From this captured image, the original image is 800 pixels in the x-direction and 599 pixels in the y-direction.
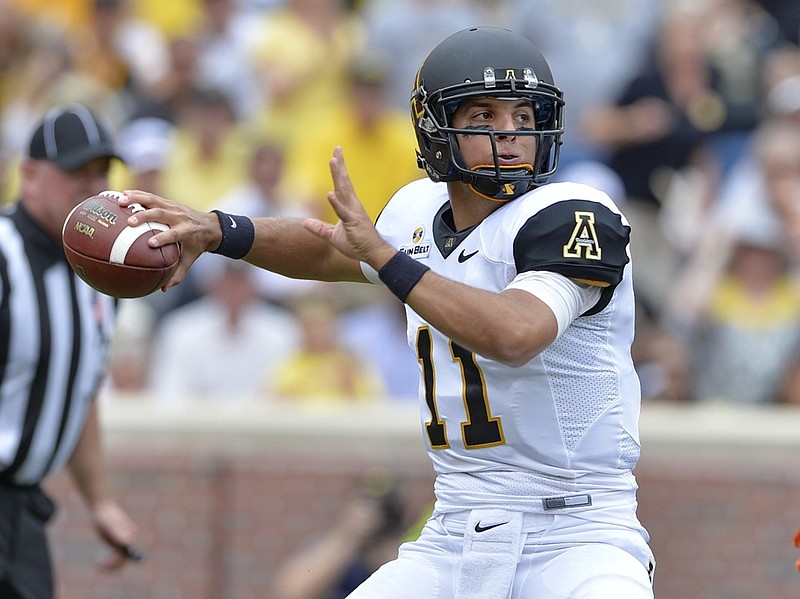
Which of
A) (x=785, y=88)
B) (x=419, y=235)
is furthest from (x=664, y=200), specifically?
(x=419, y=235)

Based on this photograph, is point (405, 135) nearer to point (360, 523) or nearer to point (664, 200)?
point (664, 200)

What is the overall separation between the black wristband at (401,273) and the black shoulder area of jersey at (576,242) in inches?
11.9

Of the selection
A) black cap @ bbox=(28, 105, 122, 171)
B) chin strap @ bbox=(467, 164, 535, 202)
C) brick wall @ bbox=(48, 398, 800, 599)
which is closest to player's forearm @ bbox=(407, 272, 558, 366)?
chin strap @ bbox=(467, 164, 535, 202)

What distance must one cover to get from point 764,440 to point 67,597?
13.1 ft

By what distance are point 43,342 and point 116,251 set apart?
1.59 metres

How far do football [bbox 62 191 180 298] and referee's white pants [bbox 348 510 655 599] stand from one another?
1.07 m

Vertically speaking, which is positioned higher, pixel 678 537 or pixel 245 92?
pixel 245 92

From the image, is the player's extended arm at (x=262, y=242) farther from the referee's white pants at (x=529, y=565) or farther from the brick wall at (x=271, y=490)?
the brick wall at (x=271, y=490)

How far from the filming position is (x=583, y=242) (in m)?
3.84

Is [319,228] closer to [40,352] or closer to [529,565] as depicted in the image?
[529,565]

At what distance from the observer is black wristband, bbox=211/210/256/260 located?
4238mm

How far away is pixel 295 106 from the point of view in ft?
33.2

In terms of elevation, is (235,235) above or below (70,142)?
below

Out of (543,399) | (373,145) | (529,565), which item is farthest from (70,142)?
(373,145)
